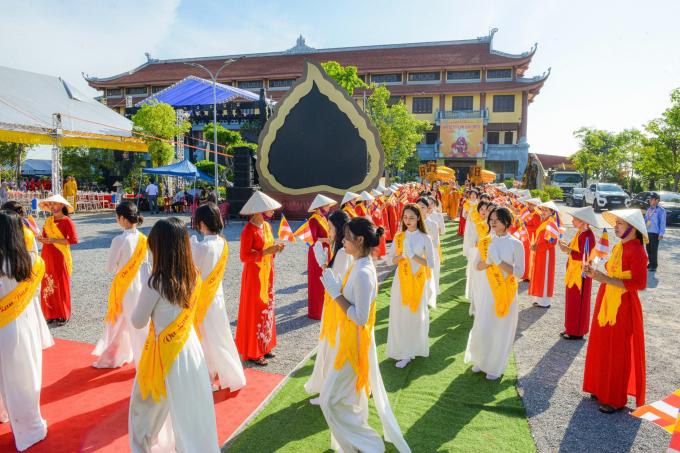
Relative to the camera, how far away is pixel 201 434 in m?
2.74

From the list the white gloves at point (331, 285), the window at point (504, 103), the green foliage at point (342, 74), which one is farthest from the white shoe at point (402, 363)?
the window at point (504, 103)

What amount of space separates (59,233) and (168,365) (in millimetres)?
4116

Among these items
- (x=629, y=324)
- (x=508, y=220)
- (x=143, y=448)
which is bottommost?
(x=143, y=448)

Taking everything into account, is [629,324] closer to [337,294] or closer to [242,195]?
[337,294]

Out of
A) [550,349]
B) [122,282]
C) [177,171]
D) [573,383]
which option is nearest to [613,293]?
[573,383]

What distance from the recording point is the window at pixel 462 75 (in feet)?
127

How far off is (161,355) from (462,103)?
39.6 meters

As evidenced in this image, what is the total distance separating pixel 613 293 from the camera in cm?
399

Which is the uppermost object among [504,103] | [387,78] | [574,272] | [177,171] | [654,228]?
[387,78]

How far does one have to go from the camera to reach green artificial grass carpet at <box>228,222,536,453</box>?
3.47 m

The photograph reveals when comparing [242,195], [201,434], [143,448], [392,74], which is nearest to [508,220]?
[201,434]

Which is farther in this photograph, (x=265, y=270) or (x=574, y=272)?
(x=574, y=272)

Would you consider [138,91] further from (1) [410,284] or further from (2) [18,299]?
(2) [18,299]

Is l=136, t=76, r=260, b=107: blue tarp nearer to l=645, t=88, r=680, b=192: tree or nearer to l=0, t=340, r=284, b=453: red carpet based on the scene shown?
l=645, t=88, r=680, b=192: tree
